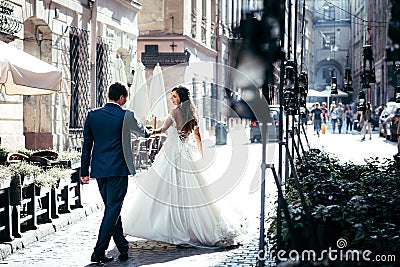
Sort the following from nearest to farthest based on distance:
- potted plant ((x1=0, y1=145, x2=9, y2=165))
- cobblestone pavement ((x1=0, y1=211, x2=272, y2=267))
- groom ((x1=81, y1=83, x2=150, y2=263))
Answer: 1. groom ((x1=81, y1=83, x2=150, y2=263))
2. cobblestone pavement ((x1=0, y1=211, x2=272, y2=267))
3. potted plant ((x1=0, y1=145, x2=9, y2=165))

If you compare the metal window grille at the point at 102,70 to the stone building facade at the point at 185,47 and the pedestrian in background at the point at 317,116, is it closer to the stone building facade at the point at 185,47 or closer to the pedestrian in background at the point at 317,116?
the stone building facade at the point at 185,47

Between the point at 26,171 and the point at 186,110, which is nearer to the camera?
the point at 186,110

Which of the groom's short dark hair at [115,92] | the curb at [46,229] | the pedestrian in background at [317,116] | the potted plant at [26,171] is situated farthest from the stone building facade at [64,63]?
the pedestrian in background at [317,116]

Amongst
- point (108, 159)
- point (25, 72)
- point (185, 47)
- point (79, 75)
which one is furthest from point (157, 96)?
point (108, 159)

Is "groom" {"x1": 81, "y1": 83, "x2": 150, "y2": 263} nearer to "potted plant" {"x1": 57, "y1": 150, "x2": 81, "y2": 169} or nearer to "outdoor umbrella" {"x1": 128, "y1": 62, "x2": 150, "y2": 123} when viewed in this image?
"potted plant" {"x1": 57, "y1": 150, "x2": 81, "y2": 169}

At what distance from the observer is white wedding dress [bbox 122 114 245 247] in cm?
910

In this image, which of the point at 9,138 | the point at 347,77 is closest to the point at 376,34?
the point at 347,77

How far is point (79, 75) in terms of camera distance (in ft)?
68.1

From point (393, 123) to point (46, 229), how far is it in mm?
26341

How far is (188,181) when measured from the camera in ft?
31.1

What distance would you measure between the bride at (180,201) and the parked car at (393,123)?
82.1ft

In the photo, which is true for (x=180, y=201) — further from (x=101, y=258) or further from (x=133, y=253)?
(x=101, y=258)

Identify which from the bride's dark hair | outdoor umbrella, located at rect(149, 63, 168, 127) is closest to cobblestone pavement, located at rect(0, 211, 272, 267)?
the bride's dark hair

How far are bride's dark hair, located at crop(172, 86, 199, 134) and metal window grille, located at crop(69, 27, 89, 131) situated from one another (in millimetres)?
10874
